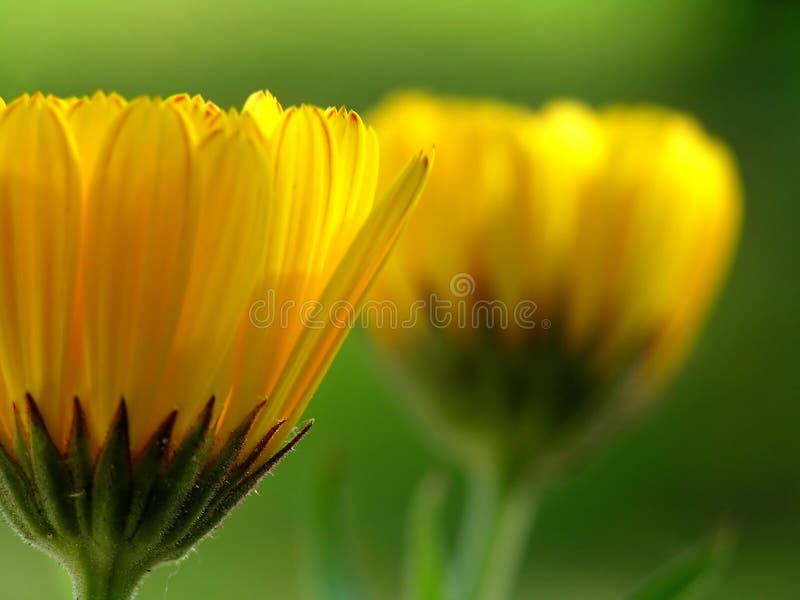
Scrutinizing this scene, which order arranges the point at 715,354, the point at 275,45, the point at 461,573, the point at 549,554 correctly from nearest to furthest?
the point at 461,573
the point at 549,554
the point at 715,354
the point at 275,45

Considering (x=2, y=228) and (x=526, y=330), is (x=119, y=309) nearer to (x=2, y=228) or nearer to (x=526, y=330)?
(x=2, y=228)

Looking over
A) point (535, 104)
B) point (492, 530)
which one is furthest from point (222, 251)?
point (535, 104)

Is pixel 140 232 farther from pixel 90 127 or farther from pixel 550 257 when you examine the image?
pixel 550 257

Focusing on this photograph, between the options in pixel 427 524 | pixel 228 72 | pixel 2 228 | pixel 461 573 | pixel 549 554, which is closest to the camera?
pixel 2 228

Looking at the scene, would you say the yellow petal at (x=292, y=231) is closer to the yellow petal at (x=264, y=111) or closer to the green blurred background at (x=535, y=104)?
the yellow petal at (x=264, y=111)

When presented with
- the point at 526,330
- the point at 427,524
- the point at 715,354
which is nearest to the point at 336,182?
the point at 427,524

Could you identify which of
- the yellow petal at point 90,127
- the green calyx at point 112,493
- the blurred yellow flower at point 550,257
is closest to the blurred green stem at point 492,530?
the blurred yellow flower at point 550,257

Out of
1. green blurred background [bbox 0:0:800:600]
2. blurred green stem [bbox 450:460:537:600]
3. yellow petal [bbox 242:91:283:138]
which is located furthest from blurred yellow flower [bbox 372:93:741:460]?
yellow petal [bbox 242:91:283:138]
